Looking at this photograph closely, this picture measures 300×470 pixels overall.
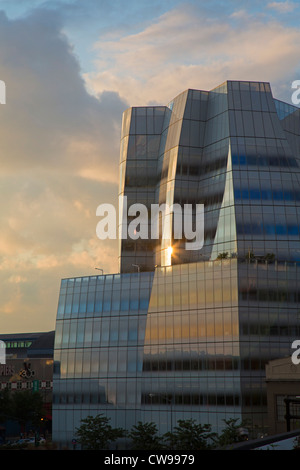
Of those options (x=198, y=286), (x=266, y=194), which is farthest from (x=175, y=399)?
(x=266, y=194)

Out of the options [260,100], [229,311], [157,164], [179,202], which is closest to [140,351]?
[229,311]

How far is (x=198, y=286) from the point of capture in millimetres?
114750

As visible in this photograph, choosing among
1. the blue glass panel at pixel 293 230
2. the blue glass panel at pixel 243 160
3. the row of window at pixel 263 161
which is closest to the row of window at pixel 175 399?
the blue glass panel at pixel 293 230

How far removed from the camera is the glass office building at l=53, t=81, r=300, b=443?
360 feet

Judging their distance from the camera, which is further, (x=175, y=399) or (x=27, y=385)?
(x=27, y=385)

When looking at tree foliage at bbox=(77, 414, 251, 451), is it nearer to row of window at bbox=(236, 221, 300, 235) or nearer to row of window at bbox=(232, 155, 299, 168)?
row of window at bbox=(236, 221, 300, 235)

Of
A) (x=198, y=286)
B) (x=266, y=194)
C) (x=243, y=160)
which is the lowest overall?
(x=198, y=286)

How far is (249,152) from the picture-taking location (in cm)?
12581

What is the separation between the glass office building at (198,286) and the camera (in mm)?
109750

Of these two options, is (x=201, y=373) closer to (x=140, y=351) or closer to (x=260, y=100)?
(x=140, y=351)

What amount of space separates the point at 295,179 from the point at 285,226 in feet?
34.7

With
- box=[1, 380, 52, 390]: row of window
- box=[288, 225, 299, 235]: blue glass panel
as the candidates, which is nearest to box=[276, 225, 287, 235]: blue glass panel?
box=[288, 225, 299, 235]: blue glass panel

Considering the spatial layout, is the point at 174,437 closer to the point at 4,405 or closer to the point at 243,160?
the point at 243,160

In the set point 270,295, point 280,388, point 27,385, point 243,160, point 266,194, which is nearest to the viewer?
point 280,388
